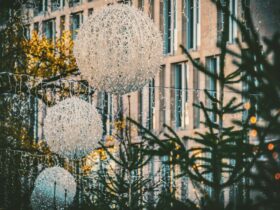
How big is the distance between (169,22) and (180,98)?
2.26 meters

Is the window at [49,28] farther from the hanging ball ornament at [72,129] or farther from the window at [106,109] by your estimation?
the hanging ball ornament at [72,129]

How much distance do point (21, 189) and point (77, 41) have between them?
8.09 meters

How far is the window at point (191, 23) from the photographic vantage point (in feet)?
89.0

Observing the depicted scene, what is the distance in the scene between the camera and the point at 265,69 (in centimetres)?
272

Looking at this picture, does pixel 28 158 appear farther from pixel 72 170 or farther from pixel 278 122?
pixel 278 122

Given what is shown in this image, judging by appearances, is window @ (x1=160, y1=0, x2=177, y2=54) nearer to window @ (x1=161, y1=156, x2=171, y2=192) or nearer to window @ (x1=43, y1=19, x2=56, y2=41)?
window @ (x1=43, y1=19, x2=56, y2=41)

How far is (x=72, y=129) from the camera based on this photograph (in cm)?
1359

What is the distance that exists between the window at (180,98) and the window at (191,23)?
2.54 feet

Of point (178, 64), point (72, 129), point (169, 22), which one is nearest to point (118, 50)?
point (72, 129)

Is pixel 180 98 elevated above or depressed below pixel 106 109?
above

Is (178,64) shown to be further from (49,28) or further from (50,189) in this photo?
(50,189)

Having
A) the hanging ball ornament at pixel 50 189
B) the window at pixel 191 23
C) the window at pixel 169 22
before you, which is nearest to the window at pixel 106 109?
the window at pixel 169 22

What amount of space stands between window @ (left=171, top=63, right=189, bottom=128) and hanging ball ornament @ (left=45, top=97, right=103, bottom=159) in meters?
13.3

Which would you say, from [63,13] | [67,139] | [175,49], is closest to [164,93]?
[175,49]
